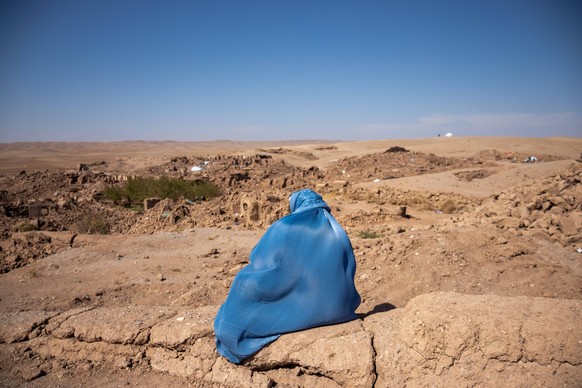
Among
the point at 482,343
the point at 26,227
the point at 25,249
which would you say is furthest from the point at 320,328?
the point at 26,227

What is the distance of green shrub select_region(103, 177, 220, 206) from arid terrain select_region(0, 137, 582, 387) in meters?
1.38

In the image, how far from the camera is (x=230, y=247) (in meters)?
7.64

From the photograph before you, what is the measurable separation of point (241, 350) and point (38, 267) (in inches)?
211

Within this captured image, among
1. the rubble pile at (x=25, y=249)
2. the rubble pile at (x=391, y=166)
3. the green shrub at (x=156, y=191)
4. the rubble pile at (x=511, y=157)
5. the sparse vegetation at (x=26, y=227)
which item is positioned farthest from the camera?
the rubble pile at (x=511, y=157)

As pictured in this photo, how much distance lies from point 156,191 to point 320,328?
40.2ft

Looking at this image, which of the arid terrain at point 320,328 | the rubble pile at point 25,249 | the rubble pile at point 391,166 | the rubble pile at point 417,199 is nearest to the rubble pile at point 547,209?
the arid terrain at point 320,328

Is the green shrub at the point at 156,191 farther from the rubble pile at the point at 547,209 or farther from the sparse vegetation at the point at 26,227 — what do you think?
the rubble pile at the point at 547,209

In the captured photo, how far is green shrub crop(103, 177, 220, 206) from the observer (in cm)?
1399

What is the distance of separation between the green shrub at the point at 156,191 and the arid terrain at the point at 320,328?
138cm

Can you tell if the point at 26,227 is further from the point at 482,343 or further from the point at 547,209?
the point at 547,209

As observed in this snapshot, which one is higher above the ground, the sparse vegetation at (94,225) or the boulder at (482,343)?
the boulder at (482,343)

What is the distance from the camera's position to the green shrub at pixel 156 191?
14.0m

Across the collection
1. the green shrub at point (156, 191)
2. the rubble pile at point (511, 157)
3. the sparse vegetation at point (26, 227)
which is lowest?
the sparse vegetation at point (26, 227)

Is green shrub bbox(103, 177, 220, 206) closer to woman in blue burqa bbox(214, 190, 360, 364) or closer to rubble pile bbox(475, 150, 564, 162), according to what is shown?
woman in blue burqa bbox(214, 190, 360, 364)
